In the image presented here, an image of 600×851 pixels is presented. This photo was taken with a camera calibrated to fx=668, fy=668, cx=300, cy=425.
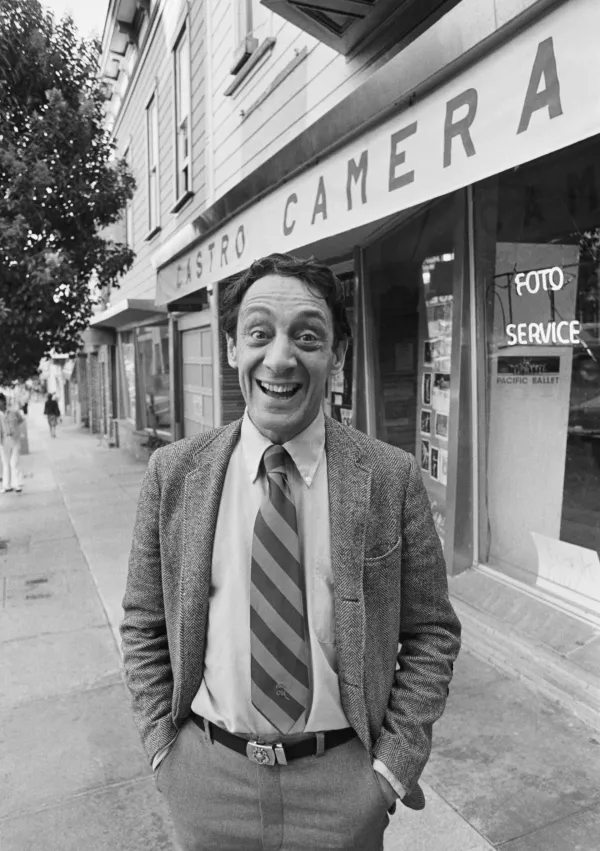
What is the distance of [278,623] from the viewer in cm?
142

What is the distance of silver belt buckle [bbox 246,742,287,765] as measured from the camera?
1419 mm

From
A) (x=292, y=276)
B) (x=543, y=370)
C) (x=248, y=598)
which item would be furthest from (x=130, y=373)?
(x=248, y=598)

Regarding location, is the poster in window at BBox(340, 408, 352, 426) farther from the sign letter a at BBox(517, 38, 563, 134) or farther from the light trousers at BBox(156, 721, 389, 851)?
the light trousers at BBox(156, 721, 389, 851)

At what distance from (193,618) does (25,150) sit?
21.2 ft

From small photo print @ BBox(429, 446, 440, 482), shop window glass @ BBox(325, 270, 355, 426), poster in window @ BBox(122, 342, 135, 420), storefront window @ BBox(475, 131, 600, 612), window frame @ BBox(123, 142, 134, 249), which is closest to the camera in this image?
storefront window @ BBox(475, 131, 600, 612)

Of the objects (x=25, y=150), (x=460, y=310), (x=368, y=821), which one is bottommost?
(x=368, y=821)

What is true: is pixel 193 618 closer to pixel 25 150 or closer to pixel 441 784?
pixel 441 784

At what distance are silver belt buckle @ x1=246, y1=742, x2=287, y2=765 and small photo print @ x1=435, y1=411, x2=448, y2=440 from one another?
11.8 feet

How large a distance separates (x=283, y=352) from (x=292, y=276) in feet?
0.60

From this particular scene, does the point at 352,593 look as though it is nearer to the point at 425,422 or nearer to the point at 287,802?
the point at 287,802

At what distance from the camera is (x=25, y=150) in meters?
6.55

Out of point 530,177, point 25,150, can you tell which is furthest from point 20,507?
point 530,177

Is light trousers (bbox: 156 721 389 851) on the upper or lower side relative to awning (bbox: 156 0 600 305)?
lower

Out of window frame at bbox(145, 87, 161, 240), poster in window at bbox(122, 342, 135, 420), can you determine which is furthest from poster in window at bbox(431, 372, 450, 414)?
poster in window at bbox(122, 342, 135, 420)
